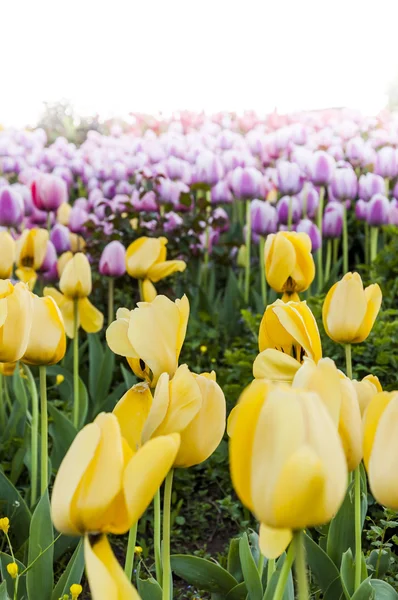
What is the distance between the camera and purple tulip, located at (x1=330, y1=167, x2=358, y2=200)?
12.8ft

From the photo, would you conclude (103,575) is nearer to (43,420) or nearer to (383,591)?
(383,591)

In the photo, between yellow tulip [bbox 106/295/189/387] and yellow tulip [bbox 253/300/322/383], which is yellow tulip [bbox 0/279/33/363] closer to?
yellow tulip [bbox 106/295/189/387]

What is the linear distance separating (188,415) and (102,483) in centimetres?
20

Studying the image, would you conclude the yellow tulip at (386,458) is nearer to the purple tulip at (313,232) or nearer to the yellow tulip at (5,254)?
the yellow tulip at (5,254)

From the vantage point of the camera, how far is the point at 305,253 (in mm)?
1803

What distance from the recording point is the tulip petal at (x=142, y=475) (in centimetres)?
68

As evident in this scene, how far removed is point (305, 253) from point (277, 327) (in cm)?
66

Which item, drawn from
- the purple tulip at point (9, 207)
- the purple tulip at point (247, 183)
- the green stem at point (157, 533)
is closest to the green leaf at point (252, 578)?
the green stem at point (157, 533)

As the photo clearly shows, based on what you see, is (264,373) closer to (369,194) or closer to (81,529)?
(81,529)

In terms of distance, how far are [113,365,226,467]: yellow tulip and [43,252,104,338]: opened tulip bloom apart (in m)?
1.30

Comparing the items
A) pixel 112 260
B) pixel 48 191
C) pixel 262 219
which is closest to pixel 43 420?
pixel 112 260

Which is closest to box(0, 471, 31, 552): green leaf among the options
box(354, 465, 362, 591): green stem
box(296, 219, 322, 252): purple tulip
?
box(354, 465, 362, 591): green stem

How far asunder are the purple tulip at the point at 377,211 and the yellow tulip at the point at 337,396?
3047mm

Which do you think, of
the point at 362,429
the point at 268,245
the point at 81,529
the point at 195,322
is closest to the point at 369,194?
the point at 195,322
